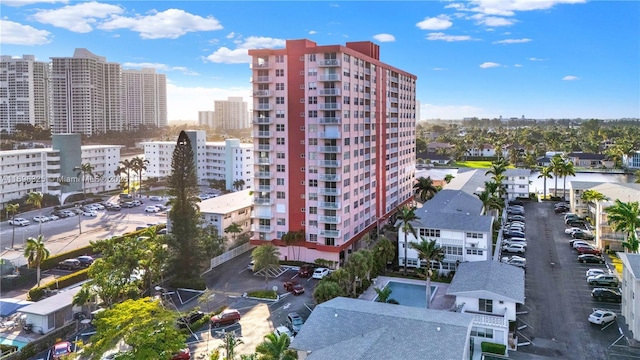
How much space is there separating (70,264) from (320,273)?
84.8 ft

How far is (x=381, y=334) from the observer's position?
2686 cm

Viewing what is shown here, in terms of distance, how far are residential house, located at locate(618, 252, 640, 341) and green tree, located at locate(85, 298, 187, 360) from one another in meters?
28.5

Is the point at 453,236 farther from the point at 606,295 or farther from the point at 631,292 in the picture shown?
the point at 631,292

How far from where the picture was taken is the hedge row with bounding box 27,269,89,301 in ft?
136

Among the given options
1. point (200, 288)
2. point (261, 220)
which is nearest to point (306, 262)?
point (261, 220)

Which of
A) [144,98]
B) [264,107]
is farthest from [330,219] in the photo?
[144,98]

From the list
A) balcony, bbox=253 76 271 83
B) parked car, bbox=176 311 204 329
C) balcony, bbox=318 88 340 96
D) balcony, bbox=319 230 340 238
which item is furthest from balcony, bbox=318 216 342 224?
parked car, bbox=176 311 204 329

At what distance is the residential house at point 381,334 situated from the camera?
25391 millimetres

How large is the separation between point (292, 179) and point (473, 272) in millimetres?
20868

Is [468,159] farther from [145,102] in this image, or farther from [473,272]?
[473,272]

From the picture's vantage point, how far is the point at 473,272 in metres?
39.0

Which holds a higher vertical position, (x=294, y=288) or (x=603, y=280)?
(x=603, y=280)

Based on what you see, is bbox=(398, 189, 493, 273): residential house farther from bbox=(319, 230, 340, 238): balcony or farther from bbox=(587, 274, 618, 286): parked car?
bbox=(587, 274, 618, 286): parked car

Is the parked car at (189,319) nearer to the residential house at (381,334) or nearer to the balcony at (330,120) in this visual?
the residential house at (381,334)
